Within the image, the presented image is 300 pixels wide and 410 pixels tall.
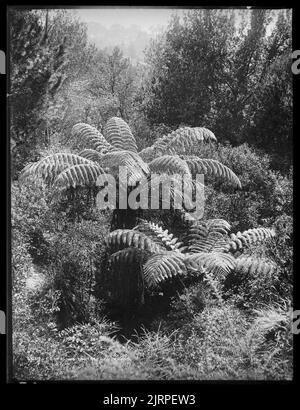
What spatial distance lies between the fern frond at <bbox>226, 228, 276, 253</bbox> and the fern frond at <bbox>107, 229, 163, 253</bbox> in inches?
25.8

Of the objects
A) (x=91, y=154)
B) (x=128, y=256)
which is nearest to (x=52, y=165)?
(x=91, y=154)

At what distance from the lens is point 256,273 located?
4.64 m

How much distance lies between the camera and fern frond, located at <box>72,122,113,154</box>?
4977mm

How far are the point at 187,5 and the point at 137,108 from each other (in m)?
1.40

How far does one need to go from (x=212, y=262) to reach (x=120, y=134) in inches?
60.2

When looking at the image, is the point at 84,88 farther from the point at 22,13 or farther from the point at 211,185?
the point at 211,185

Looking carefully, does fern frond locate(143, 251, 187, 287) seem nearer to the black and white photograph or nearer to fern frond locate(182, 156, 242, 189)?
the black and white photograph

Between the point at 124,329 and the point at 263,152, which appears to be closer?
the point at 124,329

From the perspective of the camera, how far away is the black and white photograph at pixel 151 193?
4211 millimetres

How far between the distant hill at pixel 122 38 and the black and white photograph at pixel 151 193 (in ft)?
0.06

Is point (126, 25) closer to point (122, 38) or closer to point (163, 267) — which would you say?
point (122, 38)

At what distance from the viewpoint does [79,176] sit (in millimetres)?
4965

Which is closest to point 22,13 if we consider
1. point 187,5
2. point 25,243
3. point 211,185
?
point 187,5

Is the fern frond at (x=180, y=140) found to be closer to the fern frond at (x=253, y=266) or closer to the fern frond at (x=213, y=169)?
the fern frond at (x=213, y=169)
